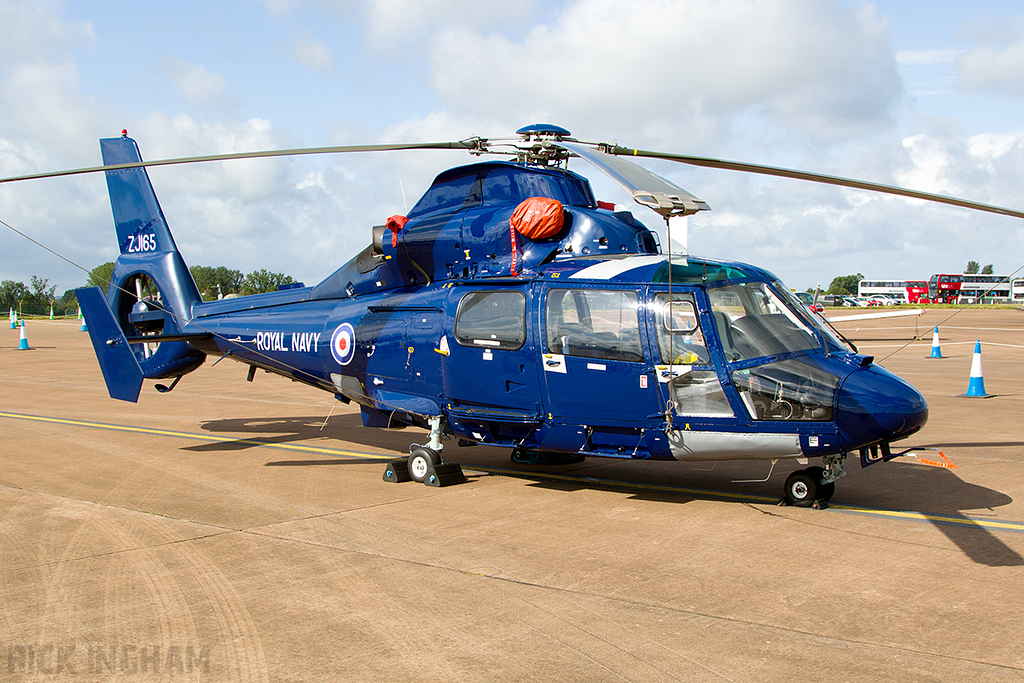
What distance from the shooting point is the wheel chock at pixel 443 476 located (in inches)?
350

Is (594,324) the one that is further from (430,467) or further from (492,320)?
(430,467)

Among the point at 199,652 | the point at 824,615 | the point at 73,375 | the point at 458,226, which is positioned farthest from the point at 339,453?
the point at 73,375

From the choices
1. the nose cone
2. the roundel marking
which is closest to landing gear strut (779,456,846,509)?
the nose cone

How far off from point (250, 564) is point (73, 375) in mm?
19553

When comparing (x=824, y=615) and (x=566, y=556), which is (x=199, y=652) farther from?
(x=824, y=615)

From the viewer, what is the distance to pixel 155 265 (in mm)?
12781

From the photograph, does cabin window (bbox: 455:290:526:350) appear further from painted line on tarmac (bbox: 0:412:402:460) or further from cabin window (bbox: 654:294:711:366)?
painted line on tarmac (bbox: 0:412:402:460)

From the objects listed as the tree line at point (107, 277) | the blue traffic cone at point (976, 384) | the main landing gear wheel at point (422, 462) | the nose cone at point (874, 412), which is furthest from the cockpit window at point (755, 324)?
the tree line at point (107, 277)

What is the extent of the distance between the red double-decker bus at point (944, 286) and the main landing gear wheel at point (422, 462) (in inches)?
3582

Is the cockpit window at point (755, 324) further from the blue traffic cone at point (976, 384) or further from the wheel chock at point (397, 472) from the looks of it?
the blue traffic cone at point (976, 384)

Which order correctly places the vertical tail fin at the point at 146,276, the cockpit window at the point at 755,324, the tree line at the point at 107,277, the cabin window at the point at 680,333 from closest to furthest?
the cockpit window at the point at 755,324, the cabin window at the point at 680,333, the vertical tail fin at the point at 146,276, the tree line at the point at 107,277

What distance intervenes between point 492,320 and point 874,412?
391 cm

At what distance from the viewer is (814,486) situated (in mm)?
7367

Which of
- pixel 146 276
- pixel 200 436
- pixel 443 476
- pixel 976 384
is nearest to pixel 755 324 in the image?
pixel 443 476
